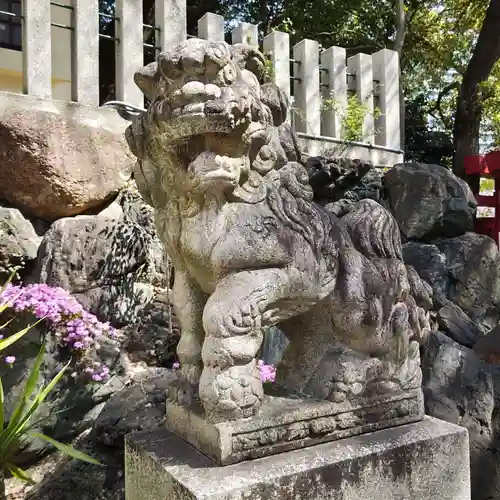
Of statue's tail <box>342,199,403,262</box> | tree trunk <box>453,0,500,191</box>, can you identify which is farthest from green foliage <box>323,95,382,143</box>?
statue's tail <box>342,199,403,262</box>

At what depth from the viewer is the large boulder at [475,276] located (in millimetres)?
5266

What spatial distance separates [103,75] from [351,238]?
8211 mm

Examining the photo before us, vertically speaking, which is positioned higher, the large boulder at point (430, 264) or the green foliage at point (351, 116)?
the green foliage at point (351, 116)

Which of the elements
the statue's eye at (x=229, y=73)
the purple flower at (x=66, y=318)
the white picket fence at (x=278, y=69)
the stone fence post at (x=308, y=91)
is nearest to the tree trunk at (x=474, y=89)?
the white picket fence at (x=278, y=69)

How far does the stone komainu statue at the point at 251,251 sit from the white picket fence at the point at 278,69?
3.49 m

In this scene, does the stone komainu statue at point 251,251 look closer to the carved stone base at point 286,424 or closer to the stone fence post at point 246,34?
the carved stone base at point 286,424

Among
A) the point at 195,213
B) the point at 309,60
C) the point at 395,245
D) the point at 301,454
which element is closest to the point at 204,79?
the point at 195,213

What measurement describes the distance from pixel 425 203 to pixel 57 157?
374 centimetres

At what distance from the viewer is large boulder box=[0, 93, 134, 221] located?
14.0ft

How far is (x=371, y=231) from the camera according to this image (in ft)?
6.21

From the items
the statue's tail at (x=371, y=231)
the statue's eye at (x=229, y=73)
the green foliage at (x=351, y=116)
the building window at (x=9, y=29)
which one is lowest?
the statue's tail at (x=371, y=231)

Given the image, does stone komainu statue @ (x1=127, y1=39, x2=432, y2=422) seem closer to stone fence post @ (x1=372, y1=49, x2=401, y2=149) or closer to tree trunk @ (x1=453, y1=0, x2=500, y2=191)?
stone fence post @ (x1=372, y1=49, x2=401, y2=149)

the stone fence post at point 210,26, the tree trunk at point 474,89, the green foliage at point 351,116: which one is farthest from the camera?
the tree trunk at point 474,89

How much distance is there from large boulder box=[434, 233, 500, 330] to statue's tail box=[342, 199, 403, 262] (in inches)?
142
